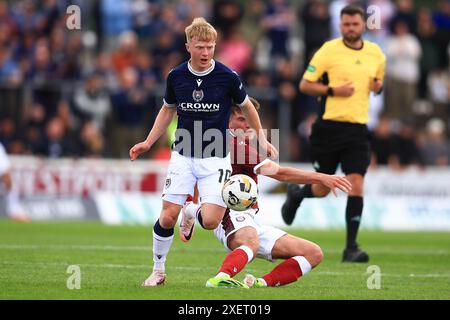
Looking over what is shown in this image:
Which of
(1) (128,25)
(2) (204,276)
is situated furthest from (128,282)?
(1) (128,25)

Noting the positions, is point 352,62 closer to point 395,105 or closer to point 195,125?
point 195,125

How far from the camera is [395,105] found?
82.8 ft

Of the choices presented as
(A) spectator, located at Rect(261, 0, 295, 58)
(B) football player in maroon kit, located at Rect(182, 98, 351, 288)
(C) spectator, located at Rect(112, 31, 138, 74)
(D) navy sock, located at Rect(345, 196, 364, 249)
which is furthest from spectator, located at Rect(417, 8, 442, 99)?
(B) football player in maroon kit, located at Rect(182, 98, 351, 288)

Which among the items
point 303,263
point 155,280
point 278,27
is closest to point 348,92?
point 303,263

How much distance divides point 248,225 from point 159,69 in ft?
47.1

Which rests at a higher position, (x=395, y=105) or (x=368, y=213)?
(x=395, y=105)

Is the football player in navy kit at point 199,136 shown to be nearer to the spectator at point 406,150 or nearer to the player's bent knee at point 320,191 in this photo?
the player's bent knee at point 320,191

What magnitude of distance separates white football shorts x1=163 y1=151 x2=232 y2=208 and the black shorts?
12.0 feet

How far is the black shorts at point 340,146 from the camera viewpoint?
13590mm

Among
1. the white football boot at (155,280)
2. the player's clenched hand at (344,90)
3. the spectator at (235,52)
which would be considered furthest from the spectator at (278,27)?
the white football boot at (155,280)

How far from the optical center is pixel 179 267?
39.6 ft

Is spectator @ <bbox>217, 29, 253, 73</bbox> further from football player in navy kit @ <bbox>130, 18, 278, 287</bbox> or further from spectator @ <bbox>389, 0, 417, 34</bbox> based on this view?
football player in navy kit @ <bbox>130, 18, 278, 287</bbox>
